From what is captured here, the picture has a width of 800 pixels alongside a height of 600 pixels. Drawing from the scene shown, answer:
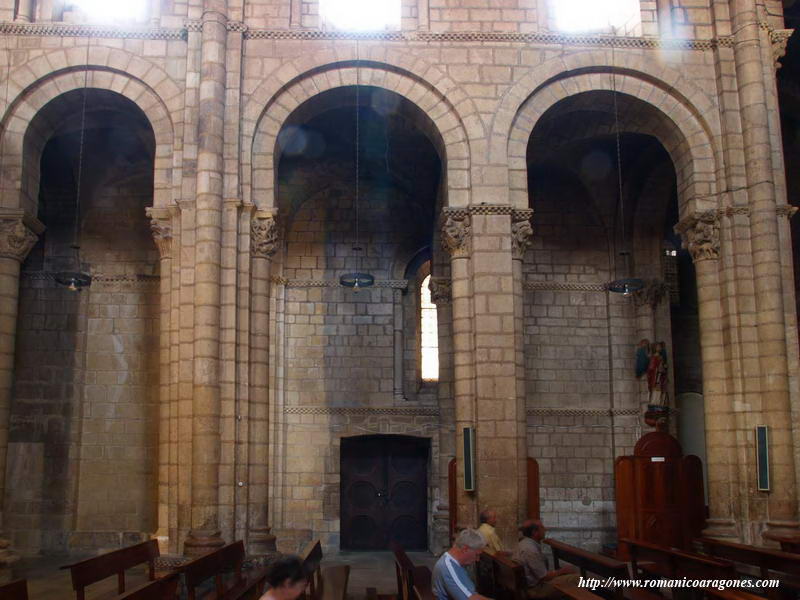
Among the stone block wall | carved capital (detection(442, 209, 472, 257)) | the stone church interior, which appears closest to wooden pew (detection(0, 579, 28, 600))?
the stone church interior

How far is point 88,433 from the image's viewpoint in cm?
1761

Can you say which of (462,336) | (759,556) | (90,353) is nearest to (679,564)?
(759,556)

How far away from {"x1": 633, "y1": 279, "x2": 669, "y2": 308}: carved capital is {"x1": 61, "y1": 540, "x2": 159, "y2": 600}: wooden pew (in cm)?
1165

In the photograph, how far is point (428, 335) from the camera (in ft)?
65.9

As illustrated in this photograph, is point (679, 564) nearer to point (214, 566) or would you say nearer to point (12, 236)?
point (214, 566)

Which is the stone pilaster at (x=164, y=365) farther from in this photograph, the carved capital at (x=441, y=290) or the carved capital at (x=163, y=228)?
the carved capital at (x=441, y=290)

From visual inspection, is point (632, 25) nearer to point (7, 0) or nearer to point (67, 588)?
point (7, 0)

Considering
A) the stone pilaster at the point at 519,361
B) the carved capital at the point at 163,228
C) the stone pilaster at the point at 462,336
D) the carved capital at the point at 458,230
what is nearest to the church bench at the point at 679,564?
the stone pilaster at the point at 519,361

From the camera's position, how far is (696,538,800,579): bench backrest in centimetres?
981

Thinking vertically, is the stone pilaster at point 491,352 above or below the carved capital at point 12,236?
below

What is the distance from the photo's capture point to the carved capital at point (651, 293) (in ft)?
62.6

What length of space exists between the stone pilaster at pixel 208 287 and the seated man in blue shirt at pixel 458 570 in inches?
261

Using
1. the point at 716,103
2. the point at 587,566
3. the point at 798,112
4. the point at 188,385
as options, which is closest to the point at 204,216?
the point at 188,385

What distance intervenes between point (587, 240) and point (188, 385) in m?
10.2
